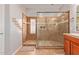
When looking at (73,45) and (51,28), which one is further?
(51,28)

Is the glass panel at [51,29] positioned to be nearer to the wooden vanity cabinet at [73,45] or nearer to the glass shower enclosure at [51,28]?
the glass shower enclosure at [51,28]

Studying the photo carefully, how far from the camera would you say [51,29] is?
24.6 feet

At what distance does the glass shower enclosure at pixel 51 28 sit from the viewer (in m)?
7.21

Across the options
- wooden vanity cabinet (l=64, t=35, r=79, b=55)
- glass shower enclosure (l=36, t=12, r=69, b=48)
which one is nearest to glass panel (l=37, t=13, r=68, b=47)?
glass shower enclosure (l=36, t=12, r=69, b=48)

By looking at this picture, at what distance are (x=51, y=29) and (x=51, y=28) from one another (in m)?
0.05

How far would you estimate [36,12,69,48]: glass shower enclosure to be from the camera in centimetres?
721

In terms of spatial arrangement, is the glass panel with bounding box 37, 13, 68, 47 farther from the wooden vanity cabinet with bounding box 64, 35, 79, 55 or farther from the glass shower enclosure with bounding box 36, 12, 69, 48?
the wooden vanity cabinet with bounding box 64, 35, 79, 55

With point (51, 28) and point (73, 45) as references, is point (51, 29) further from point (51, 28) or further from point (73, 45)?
point (73, 45)

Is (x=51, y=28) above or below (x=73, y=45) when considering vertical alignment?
above

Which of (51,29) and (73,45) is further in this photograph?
(51,29)

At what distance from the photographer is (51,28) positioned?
24.6ft

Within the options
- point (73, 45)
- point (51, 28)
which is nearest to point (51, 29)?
point (51, 28)

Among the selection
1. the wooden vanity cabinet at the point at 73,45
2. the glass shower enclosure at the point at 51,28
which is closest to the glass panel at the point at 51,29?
the glass shower enclosure at the point at 51,28
